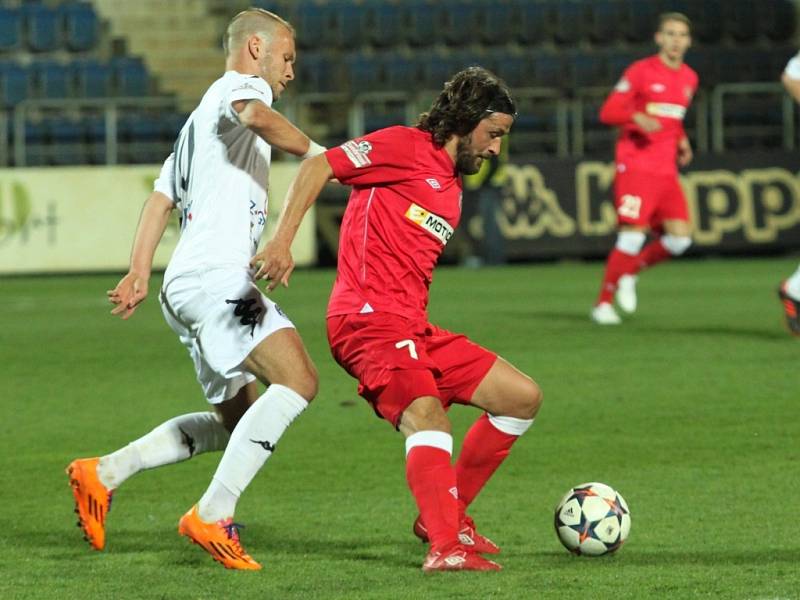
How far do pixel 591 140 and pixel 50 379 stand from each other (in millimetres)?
12680

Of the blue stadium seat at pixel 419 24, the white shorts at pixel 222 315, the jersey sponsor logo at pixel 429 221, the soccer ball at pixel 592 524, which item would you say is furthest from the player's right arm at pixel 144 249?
the blue stadium seat at pixel 419 24

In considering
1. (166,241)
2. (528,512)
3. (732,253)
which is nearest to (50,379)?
(528,512)

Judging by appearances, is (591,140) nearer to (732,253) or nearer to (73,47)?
(732,253)

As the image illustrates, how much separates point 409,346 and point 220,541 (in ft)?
2.67

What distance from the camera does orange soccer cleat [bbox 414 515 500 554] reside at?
4771 mm

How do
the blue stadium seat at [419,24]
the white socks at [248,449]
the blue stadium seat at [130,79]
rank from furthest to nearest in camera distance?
the blue stadium seat at [419,24] < the blue stadium seat at [130,79] < the white socks at [248,449]

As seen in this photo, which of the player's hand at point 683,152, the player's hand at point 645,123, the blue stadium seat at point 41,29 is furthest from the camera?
the blue stadium seat at point 41,29

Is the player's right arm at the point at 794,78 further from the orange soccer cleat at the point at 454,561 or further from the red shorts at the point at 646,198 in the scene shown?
the orange soccer cleat at the point at 454,561

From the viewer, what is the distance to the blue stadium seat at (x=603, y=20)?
2250 centimetres

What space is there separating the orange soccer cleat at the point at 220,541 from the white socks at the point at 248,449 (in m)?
0.02

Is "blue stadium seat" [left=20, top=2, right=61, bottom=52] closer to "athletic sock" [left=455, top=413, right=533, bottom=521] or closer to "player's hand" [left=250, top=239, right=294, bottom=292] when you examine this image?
"athletic sock" [left=455, top=413, right=533, bottom=521]

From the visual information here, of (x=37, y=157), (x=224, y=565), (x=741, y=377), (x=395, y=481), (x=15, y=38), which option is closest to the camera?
(x=224, y=565)

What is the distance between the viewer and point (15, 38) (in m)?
21.2

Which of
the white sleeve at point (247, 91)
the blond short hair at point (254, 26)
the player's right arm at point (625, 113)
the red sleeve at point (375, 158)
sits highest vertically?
the blond short hair at point (254, 26)
